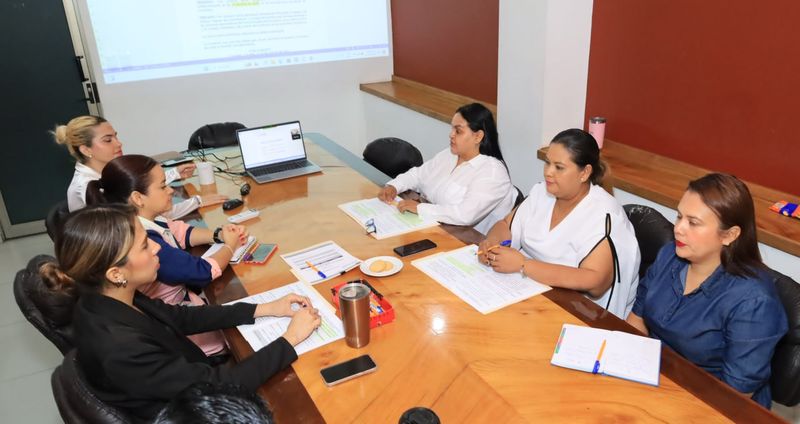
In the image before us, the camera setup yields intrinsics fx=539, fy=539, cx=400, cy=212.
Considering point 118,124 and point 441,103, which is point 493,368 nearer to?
point 441,103

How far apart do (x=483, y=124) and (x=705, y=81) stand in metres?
1.06

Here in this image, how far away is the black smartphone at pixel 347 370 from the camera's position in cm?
128

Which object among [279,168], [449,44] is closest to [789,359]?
[279,168]

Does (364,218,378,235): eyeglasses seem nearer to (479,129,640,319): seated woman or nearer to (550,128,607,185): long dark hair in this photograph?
(479,129,640,319): seated woman

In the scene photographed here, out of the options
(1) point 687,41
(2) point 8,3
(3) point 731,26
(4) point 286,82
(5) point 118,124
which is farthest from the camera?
(4) point 286,82

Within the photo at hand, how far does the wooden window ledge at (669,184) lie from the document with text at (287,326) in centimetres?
123

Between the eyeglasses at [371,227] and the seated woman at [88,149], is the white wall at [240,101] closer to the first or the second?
the seated woman at [88,149]

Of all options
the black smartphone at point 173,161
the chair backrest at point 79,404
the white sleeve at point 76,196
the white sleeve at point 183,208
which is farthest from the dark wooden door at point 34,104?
→ the chair backrest at point 79,404

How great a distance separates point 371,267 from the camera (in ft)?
5.85

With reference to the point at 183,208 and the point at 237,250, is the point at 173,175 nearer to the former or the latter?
the point at 183,208

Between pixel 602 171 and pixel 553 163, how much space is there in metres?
0.20

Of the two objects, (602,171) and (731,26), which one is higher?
(731,26)

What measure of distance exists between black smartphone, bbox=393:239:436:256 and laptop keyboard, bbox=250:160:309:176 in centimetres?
123

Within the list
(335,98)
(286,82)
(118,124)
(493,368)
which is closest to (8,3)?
(118,124)
